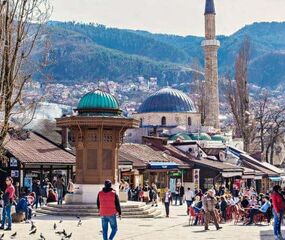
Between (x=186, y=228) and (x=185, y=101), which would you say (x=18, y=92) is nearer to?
(x=186, y=228)

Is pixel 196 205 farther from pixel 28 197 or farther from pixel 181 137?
pixel 181 137

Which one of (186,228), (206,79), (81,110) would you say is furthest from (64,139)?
(206,79)

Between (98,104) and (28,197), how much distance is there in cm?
435

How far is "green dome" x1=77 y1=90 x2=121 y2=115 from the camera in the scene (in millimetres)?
23281

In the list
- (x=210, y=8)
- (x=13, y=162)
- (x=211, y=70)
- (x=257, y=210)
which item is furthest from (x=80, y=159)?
(x=210, y=8)

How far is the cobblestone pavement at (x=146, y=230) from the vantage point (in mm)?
14906

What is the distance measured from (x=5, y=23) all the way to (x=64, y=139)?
773 inches

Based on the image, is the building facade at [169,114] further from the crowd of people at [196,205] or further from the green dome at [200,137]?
the crowd of people at [196,205]

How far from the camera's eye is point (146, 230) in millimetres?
16719

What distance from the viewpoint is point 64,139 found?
33.6 metres

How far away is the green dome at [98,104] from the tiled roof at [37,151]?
5958 mm

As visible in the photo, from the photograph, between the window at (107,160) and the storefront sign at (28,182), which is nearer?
the window at (107,160)

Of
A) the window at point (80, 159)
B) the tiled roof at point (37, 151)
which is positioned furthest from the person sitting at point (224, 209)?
the tiled roof at point (37, 151)

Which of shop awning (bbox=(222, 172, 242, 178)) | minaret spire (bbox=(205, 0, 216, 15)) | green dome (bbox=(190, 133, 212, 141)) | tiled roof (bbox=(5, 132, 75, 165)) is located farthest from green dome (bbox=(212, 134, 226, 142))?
tiled roof (bbox=(5, 132, 75, 165))
